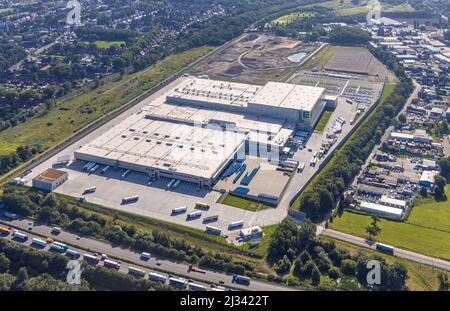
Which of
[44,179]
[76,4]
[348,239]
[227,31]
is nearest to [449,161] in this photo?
[348,239]

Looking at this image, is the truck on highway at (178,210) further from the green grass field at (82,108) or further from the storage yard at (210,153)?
the green grass field at (82,108)

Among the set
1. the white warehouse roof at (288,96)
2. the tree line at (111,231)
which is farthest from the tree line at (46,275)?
the white warehouse roof at (288,96)

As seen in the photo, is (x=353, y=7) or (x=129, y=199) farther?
(x=353, y=7)

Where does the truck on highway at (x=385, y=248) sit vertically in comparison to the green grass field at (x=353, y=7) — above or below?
below

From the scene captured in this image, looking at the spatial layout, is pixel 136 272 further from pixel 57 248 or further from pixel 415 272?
pixel 415 272

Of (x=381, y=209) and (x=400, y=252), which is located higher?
(x=381, y=209)

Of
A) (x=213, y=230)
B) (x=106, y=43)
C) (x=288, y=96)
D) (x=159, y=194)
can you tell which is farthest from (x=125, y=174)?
(x=106, y=43)
